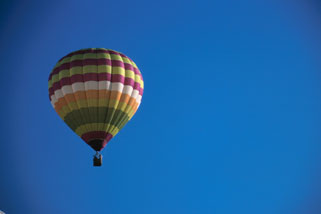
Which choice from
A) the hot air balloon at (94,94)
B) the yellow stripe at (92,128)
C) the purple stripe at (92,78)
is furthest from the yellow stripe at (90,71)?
the yellow stripe at (92,128)

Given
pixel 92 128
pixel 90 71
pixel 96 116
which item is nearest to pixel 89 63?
pixel 90 71

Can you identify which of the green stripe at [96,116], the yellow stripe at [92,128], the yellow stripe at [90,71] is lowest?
the yellow stripe at [92,128]

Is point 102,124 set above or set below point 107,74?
below

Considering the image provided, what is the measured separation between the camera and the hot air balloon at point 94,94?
2892cm

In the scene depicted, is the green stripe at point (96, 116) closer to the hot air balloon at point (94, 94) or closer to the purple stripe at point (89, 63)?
the hot air balloon at point (94, 94)

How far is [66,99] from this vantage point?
29.4 meters

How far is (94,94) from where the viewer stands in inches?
1145

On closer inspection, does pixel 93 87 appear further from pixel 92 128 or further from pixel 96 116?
pixel 92 128

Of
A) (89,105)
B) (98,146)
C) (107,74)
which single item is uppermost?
(107,74)

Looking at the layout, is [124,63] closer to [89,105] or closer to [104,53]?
[104,53]

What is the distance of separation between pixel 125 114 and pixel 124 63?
116 inches

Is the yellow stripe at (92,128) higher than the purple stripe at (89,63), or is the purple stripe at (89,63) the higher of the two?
the purple stripe at (89,63)

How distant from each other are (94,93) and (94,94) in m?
0.05

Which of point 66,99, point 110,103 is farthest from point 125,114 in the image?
point 66,99
